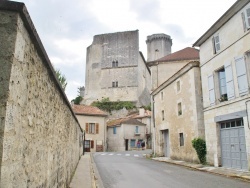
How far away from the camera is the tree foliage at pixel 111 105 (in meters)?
51.8

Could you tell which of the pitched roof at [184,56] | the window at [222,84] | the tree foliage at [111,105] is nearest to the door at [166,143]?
the pitched roof at [184,56]

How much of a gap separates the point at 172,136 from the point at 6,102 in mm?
19701

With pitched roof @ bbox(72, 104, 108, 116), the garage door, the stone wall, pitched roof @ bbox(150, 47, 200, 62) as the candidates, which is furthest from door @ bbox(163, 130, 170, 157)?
the stone wall

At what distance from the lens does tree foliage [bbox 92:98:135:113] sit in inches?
2037

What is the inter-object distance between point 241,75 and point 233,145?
365 cm

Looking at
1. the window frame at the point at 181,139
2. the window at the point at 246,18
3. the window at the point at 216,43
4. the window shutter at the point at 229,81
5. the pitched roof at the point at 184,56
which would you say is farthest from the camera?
the pitched roof at the point at 184,56

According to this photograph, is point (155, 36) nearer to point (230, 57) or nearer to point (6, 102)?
point (230, 57)

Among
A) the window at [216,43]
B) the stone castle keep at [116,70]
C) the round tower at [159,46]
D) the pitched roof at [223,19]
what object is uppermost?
the round tower at [159,46]

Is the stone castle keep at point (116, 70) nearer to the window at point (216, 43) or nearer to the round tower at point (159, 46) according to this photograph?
the round tower at point (159, 46)

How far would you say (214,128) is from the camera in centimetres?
1447

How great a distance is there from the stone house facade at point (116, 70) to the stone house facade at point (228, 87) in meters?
38.1

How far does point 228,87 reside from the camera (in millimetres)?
13125

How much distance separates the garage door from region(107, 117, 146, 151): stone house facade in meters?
29.6

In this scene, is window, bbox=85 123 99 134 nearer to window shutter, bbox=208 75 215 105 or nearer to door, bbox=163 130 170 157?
door, bbox=163 130 170 157
